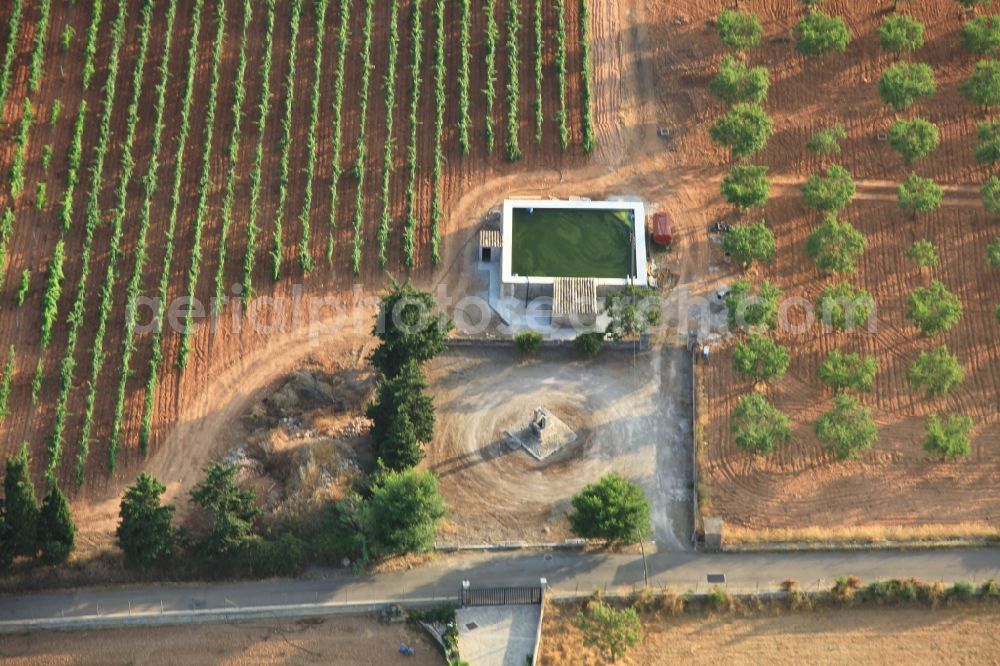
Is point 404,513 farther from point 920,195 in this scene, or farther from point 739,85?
point 920,195

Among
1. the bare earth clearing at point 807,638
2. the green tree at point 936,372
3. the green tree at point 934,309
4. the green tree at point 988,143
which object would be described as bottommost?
the bare earth clearing at point 807,638

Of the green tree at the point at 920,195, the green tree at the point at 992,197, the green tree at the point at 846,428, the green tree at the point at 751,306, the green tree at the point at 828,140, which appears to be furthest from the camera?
the green tree at the point at 828,140

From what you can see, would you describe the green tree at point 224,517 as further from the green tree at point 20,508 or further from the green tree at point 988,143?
the green tree at point 988,143

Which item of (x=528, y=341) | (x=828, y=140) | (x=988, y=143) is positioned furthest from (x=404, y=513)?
(x=988, y=143)

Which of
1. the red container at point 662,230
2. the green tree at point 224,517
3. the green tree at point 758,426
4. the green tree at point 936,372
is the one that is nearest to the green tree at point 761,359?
the green tree at point 758,426

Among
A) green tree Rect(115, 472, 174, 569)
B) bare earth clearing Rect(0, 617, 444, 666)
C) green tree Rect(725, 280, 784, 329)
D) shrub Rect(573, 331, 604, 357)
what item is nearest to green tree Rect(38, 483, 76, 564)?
green tree Rect(115, 472, 174, 569)

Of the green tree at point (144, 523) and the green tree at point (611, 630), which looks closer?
the green tree at point (611, 630)

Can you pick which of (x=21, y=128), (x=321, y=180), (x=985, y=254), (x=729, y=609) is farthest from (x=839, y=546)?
(x=21, y=128)
